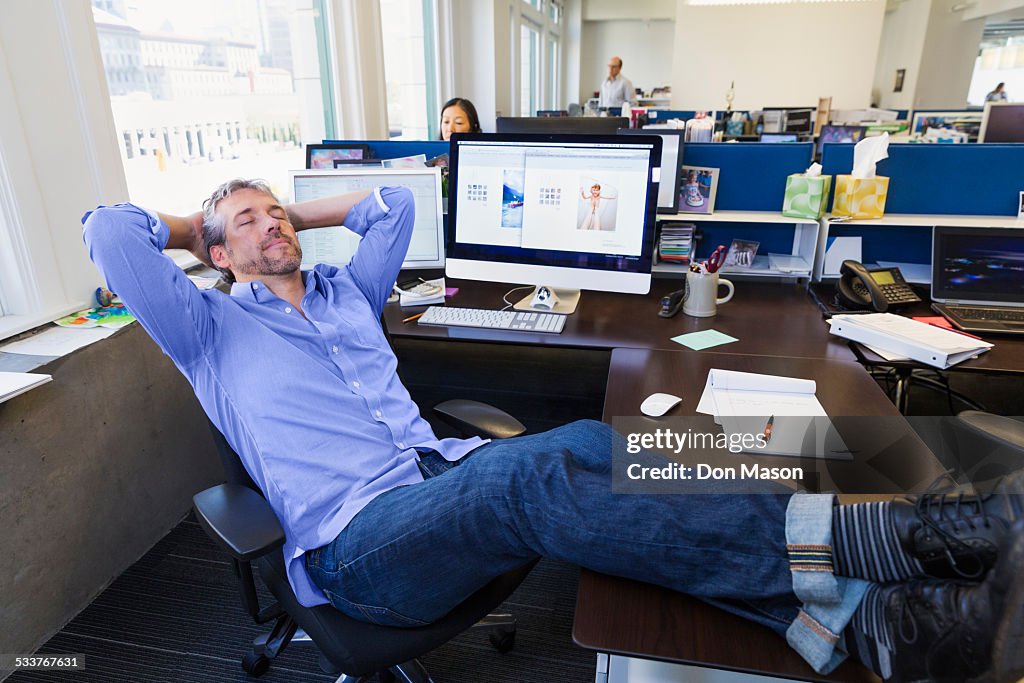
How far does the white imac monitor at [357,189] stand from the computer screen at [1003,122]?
12.4 ft

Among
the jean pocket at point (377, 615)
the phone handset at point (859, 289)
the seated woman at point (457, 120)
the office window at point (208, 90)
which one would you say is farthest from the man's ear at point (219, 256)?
the seated woman at point (457, 120)

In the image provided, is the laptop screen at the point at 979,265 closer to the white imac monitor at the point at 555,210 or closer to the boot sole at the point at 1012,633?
the white imac monitor at the point at 555,210

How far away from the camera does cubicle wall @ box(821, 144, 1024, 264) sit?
86.2 inches

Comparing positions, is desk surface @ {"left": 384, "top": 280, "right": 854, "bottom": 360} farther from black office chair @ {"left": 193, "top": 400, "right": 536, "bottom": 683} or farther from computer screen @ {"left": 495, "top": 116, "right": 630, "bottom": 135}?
computer screen @ {"left": 495, "top": 116, "right": 630, "bottom": 135}

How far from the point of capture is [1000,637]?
0.70 meters

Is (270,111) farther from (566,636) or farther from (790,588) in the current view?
(790,588)

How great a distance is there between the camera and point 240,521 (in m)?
1.04

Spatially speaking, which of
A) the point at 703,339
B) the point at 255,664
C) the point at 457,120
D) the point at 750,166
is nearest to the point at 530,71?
the point at 457,120

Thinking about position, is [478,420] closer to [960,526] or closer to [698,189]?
[960,526]

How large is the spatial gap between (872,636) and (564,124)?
250 centimetres

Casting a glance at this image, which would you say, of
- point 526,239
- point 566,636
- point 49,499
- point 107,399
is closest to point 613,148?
point 526,239

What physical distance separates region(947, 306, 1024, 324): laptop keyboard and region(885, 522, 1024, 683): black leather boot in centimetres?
129

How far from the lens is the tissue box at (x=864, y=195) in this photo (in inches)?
84.3

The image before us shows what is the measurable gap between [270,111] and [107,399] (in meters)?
1.92
